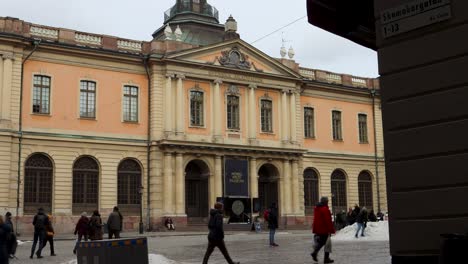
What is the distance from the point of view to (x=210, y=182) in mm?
41031

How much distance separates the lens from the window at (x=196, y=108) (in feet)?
135

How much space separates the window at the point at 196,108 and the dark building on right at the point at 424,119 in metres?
34.6

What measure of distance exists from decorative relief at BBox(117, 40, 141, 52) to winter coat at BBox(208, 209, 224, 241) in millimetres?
27189

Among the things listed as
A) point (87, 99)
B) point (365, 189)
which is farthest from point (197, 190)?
point (365, 189)

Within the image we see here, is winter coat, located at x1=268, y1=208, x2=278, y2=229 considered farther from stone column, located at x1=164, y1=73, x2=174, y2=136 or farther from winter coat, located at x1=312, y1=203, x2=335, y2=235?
stone column, located at x1=164, y1=73, x2=174, y2=136

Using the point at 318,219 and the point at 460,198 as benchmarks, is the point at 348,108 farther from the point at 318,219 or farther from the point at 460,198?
the point at 460,198

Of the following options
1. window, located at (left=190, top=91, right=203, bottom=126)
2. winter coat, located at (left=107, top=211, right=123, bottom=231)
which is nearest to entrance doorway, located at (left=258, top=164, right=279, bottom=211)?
window, located at (left=190, top=91, right=203, bottom=126)

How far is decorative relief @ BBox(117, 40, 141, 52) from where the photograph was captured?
40.0 m

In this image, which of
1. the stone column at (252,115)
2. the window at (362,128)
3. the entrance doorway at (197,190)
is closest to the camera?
the entrance doorway at (197,190)

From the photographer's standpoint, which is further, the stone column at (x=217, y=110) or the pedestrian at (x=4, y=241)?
the stone column at (x=217, y=110)

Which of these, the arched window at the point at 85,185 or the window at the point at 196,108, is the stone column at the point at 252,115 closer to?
the window at the point at 196,108

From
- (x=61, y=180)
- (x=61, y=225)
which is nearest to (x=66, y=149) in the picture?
(x=61, y=180)

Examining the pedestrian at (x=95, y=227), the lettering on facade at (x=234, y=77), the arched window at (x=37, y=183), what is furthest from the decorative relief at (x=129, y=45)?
the pedestrian at (x=95, y=227)

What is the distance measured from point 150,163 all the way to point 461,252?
116 feet
